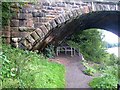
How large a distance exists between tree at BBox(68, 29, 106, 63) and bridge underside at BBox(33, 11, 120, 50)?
2.50 meters

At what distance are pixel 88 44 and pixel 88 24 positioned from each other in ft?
10.7

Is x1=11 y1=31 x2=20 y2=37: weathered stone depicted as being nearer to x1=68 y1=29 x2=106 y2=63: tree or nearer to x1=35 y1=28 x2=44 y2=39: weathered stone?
x1=35 y1=28 x2=44 y2=39: weathered stone

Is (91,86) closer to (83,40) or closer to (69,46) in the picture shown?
(69,46)

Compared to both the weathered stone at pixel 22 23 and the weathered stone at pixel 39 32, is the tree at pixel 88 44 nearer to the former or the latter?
the weathered stone at pixel 39 32

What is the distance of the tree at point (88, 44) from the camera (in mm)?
15879

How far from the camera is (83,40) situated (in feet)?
53.2

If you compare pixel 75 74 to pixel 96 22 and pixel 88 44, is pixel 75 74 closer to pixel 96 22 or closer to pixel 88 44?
pixel 96 22

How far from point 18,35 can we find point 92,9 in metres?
2.60

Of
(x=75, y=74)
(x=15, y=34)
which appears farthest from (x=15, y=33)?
(x=75, y=74)

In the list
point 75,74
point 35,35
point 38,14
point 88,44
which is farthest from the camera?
point 88,44

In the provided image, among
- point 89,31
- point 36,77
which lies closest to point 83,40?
point 89,31

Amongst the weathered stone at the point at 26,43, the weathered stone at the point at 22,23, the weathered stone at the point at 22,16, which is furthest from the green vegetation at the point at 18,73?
the weathered stone at the point at 22,16

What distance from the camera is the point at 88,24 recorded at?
12.9 m

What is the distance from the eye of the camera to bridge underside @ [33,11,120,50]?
10306mm
